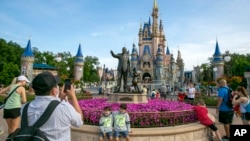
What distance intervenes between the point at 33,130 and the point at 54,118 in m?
0.27

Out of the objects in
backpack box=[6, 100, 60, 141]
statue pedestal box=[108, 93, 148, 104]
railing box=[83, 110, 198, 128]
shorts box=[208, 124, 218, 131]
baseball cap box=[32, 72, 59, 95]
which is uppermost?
baseball cap box=[32, 72, 59, 95]

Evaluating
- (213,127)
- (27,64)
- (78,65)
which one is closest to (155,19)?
(78,65)

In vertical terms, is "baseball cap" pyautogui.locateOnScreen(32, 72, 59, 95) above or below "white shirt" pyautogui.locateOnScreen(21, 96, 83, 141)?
above

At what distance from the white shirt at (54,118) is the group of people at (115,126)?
398 cm

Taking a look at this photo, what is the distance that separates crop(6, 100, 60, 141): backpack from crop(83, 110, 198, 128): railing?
545 cm

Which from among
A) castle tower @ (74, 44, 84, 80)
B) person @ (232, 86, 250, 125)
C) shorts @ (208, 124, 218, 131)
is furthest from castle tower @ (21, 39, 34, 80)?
person @ (232, 86, 250, 125)

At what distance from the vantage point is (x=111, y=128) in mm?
6594

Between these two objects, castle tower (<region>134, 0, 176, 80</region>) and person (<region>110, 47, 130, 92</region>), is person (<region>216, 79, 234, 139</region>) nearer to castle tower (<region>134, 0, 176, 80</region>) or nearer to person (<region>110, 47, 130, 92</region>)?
person (<region>110, 47, 130, 92</region>)

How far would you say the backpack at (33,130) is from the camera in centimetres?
223

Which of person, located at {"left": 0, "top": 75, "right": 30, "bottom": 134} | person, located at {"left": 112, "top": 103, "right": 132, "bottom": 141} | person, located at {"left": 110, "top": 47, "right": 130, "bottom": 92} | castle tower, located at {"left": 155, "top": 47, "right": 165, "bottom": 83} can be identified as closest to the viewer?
person, located at {"left": 0, "top": 75, "right": 30, "bottom": 134}

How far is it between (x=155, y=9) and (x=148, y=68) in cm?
2056

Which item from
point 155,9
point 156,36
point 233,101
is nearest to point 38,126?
point 233,101

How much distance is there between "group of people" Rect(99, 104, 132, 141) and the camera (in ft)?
21.5

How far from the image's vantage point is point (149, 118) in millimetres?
7863
